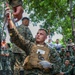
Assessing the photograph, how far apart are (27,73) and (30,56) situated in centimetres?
28

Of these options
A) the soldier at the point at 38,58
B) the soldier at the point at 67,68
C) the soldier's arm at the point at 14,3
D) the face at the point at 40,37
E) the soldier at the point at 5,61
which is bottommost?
the soldier at the point at 67,68

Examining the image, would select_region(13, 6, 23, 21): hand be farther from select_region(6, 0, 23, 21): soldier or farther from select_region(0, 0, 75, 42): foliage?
select_region(0, 0, 75, 42): foliage

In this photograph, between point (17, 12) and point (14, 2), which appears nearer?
point (17, 12)

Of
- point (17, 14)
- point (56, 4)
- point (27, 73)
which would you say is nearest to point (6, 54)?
point (27, 73)

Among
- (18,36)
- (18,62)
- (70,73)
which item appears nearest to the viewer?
(18,36)

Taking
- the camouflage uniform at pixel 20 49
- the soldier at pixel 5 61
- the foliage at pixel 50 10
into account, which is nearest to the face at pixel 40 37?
the soldier at pixel 5 61

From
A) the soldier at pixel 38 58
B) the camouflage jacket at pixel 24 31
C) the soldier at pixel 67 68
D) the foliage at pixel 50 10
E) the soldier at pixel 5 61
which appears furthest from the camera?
the foliage at pixel 50 10

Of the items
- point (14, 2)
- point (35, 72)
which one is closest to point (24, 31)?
point (35, 72)

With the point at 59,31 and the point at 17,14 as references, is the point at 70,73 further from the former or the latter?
the point at 59,31

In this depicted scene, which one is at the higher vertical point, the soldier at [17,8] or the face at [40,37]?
the soldier at [17,8]

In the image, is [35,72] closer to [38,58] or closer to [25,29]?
[38,58]

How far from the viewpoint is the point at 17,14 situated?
466 cm

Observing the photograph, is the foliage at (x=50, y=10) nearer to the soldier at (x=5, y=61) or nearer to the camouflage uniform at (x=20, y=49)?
the soldier at (x=5, y=61)

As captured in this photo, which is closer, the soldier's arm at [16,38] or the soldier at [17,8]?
the soldier at [17,8]
